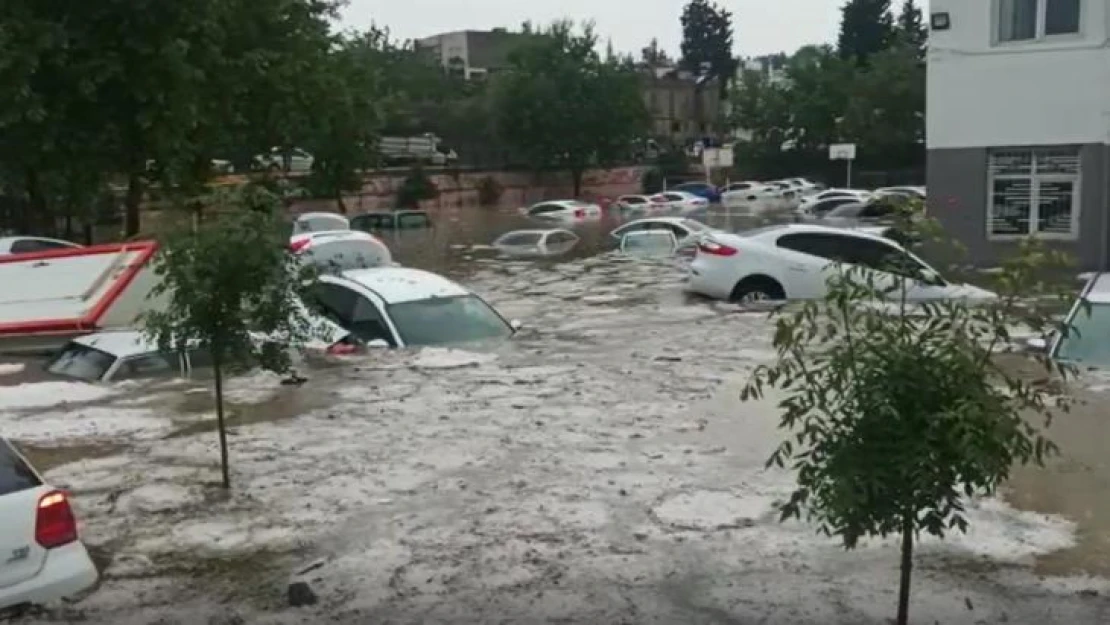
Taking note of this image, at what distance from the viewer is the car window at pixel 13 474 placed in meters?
5.75

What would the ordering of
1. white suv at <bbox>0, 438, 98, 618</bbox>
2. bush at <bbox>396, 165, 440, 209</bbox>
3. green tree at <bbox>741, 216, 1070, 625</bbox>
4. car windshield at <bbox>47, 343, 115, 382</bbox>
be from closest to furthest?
green tree at <bbox>741, 216, 1070, 625</bbox>, white suv at <bbox>0, 438, 98, 618</bbox>, car windshield at <bbox>47, 343, 115, 382</bbox>, bush at <bbox>396, 165, 440, 209</bbox>

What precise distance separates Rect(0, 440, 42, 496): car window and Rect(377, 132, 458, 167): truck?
250ft

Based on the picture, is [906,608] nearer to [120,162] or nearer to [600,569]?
[600,569]

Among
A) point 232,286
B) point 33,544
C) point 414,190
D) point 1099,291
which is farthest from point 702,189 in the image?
point 33,544

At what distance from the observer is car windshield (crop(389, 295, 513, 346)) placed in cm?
1482

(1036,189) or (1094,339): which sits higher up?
(1036,189)

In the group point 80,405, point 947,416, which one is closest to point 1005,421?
point 947,416

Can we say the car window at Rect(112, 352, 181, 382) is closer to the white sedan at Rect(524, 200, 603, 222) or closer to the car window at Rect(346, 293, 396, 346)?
the car window at Rect(346, 293, 396, 346)

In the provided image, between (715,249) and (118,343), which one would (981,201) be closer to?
(715,249)

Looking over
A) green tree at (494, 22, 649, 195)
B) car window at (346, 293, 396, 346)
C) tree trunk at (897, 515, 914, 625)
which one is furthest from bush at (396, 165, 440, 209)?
tree trunk at (897, 515, 914, 625)

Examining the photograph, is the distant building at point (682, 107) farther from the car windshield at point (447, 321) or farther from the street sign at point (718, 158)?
the car windshield at point (447, 321)

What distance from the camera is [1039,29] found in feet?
82.2

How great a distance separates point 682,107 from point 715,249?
101573 mm

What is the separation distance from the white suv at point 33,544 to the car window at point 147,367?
7377 mm
